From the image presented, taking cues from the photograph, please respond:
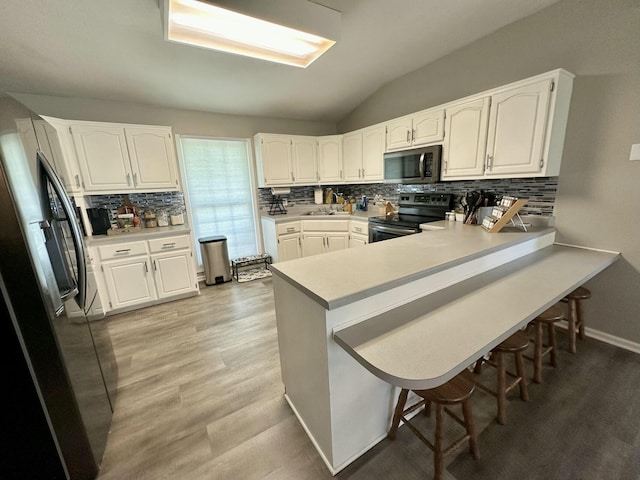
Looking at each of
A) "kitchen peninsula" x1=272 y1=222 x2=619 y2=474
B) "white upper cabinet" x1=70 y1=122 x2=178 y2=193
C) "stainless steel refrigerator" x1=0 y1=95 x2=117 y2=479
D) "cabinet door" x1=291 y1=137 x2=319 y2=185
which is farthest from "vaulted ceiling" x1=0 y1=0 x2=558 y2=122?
"kitchen peninsula" x1=272 y1=222 x2=619 y2=474

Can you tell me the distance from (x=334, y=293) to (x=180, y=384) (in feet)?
5.29

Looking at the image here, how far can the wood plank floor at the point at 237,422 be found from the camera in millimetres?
1279

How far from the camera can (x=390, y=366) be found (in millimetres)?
871

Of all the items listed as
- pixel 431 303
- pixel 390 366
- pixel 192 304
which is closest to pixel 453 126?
pixel 431 303

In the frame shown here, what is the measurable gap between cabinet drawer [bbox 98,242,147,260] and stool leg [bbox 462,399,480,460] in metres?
3.32

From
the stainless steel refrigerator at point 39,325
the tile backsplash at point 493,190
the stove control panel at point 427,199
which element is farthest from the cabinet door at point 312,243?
the stainless steel refrigerator at point 39,325

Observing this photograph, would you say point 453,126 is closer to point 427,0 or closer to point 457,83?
point 457,83

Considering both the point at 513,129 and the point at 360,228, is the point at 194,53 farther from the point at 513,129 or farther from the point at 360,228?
the point at 513,129

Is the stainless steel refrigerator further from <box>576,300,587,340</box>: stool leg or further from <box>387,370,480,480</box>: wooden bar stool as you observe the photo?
<box>576,300,587,340</box>: stool leg

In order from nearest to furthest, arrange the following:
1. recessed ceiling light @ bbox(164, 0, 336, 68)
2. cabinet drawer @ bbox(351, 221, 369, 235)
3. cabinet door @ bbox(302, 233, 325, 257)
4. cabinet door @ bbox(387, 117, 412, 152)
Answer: recessed ceiling light @ bbox(164, 0, 336, 68)
cabinet door @ bbox(387, 117, 412, 152)
cabinet drawer @ bbox(351, 221, 369, 235)
cabinet door @ bbox(302, 233, 325, 257)

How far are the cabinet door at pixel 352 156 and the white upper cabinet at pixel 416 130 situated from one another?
58 cm

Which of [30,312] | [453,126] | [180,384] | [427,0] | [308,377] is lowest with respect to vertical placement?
[180,384]

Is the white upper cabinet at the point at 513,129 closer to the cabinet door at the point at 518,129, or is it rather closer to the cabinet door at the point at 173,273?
the cabinet door at the point at 518,129

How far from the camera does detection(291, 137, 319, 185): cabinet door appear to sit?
4.05 m
